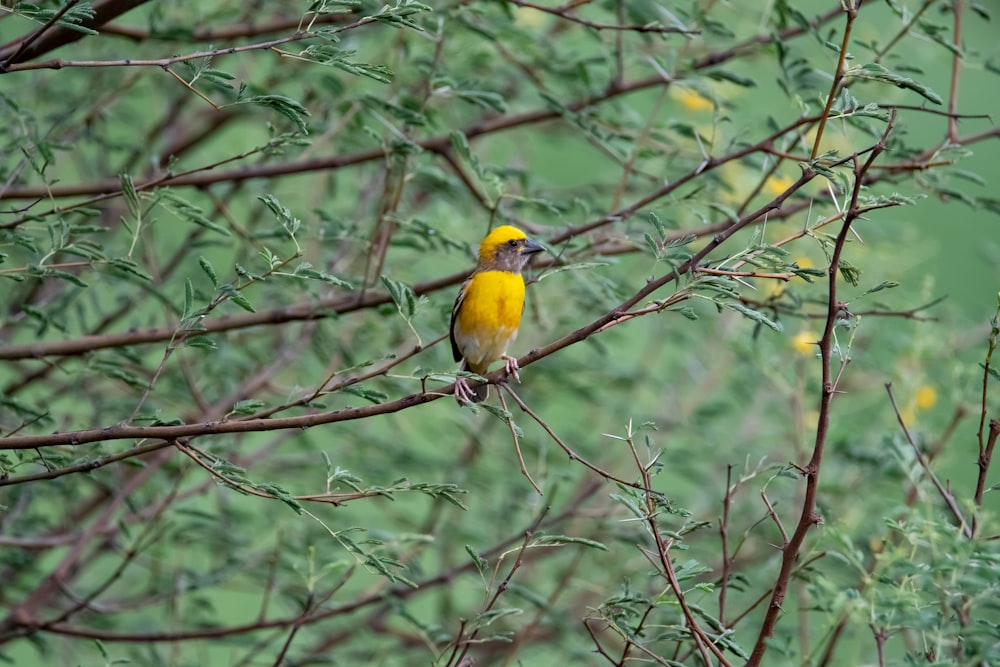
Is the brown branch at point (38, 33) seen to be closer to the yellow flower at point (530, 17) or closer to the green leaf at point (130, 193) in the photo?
the green leaf at point (130, 193)

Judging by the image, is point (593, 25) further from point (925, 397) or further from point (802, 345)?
point (925, 397)

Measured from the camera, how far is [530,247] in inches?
136

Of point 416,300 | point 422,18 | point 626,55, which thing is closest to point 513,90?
point 626,55

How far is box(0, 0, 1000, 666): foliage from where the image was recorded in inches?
77.7

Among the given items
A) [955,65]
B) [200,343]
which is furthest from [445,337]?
[955,65]

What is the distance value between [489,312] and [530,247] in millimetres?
411

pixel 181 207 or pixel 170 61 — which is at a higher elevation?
pixel 170 61

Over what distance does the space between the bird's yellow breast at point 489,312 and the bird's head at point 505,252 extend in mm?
33

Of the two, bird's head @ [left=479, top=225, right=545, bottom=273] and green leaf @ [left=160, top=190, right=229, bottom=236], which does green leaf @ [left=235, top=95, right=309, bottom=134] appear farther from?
bird's head @ [left=479, top=225, right=545, bottom=273]

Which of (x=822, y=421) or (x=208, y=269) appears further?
(x=208, y=269)

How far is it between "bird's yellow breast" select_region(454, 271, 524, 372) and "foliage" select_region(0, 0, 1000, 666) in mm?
92

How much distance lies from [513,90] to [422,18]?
54.4 inches

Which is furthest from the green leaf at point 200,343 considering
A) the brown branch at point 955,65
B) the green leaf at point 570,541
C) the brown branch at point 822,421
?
the brown branch at point 955,65

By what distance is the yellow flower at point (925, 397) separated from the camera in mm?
3902
